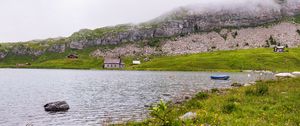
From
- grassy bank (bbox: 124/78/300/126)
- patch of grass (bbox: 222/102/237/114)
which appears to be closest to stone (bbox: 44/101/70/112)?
grassy bank (bbox: 124/78/300/126)

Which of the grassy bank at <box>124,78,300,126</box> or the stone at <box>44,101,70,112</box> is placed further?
the stone at <box>44,101,70,112</box>

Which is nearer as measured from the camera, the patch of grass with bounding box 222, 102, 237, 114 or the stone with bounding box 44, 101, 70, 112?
the patch of grass with bounding box 222, 102, 237, 114

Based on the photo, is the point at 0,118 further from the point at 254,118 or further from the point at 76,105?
the point at 254,118

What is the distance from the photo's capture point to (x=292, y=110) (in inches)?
1070

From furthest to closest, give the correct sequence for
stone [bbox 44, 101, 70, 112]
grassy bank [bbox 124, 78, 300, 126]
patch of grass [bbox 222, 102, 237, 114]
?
stone [bbox 44, 101, 70, 112] → patch of grass [bbox 222, 102, 237, 114] → grassy bank [bbox 124, 78, 300, 126]

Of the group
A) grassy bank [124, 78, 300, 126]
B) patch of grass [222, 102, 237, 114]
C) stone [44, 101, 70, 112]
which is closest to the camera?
grassy bank [124, 78, 300, 126]

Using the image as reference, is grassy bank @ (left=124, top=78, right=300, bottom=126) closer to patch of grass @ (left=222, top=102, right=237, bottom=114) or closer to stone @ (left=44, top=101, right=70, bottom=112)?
patch of grass @ (left=222, top=102, right=237, bottom=114)

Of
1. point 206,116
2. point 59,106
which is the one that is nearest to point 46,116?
point 59,106

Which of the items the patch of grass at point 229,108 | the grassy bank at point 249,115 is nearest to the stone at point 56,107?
the grassy bank at point 249,115

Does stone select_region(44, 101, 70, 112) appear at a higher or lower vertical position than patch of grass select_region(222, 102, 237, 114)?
lower

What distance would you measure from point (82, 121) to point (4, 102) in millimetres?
24710

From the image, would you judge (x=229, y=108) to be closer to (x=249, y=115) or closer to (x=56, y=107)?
(x=249, y=115)

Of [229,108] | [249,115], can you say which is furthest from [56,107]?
[249,115]

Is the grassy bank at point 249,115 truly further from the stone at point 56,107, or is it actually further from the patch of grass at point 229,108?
the stone at point 56,107
